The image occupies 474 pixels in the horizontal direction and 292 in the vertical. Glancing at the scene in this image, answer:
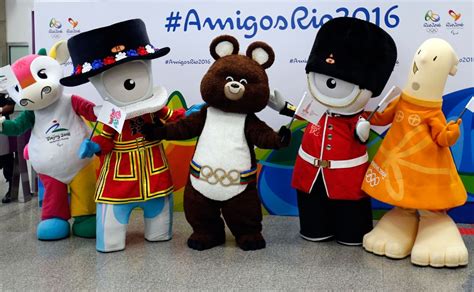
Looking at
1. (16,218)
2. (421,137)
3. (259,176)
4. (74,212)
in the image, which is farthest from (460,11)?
(16,218)

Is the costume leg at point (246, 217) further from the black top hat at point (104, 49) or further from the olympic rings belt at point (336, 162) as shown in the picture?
the black top hat at point (104, 49)

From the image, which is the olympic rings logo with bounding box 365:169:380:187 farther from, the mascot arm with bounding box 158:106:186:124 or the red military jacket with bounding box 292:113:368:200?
the mascot arm with bounding box 158:106:186:124

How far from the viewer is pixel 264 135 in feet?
8.63

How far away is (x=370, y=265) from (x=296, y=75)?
4.00ft

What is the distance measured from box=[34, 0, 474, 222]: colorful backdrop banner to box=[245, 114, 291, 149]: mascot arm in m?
0.62

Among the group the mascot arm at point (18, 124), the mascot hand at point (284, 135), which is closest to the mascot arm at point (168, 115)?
the mascot hand at point (284, 135)

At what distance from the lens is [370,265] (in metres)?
2.54

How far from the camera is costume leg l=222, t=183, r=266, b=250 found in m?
2.68

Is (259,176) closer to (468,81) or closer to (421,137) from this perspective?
(421,137)

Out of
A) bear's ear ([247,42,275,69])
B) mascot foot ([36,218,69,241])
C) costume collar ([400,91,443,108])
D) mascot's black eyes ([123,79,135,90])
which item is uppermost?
bear's ear ([247,42,275,69])

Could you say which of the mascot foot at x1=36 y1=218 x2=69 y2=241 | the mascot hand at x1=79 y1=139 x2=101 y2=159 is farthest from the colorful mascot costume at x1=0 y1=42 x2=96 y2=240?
the mascot hand at x1=79 y1=139 x2=101 y2=159

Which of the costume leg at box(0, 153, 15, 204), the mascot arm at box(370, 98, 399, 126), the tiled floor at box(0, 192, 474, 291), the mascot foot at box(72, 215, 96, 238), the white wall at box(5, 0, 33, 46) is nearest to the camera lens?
the tiled floor at box(0, 192, 474, 291)

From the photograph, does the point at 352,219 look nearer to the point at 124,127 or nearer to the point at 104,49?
the point at 124,127

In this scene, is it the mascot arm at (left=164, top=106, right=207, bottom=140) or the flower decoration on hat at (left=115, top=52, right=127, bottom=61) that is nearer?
Answer: the flower decoration on hat at (left=115, top=52, right=127, bottom=61)
